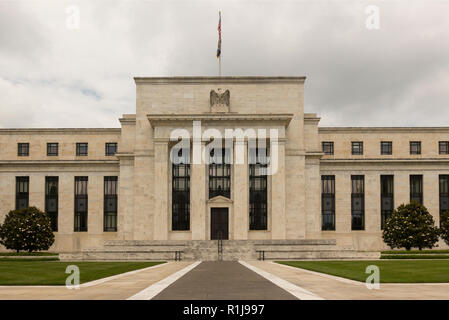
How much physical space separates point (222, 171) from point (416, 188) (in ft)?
85.4

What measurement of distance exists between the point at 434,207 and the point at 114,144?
43.1 m

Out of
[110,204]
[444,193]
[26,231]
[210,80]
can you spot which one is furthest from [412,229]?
[26,231]

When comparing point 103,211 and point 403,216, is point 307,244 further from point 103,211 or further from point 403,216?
point 103,211

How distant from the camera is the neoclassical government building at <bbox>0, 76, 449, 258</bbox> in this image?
218 feet

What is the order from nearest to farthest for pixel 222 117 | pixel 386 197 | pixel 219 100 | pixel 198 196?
1. pixel 222 117
2. pixel 198 196
3. pixel 219 100
4. pixel 386 197

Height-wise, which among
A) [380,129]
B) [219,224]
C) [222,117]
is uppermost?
[222,117]

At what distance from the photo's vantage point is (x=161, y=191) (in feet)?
218

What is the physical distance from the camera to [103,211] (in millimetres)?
72875

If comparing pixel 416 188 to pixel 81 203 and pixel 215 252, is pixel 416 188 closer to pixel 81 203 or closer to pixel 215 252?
pixel 215 252

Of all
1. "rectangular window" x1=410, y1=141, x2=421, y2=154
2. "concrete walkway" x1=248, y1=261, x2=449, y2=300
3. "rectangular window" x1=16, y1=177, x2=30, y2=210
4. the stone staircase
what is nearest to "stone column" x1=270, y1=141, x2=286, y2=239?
the stone staircase

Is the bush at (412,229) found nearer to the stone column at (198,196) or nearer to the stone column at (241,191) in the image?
the stone column at (241,191)

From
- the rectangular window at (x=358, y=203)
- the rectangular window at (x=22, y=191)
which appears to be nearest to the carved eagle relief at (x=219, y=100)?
the rectangular window at (x=358, y=203)

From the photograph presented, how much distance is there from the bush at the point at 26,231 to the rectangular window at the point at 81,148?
13537mm
